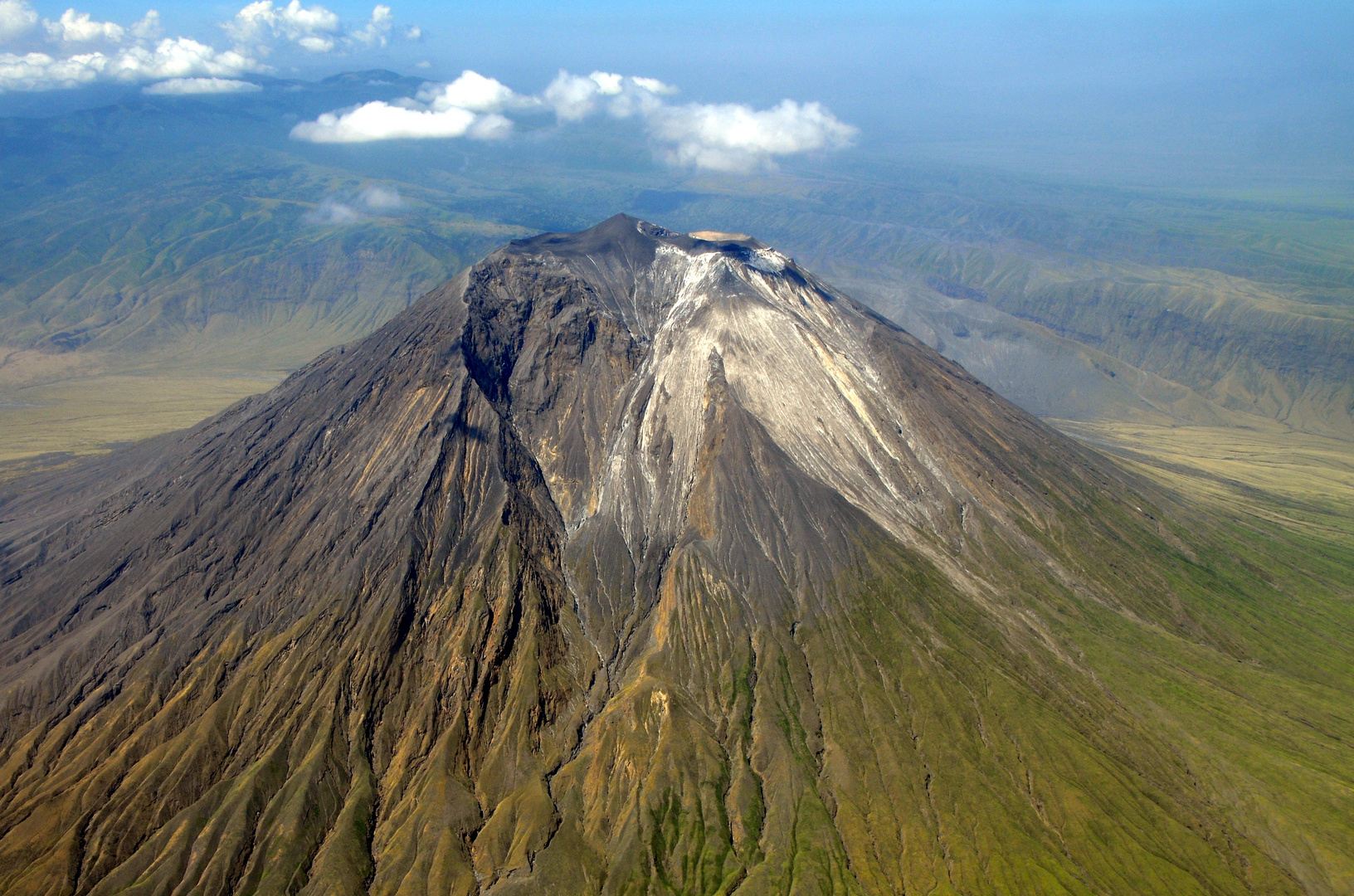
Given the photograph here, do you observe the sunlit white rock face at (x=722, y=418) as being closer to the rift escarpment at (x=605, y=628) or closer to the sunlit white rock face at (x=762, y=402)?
the sunlit white rock face at (x=762, y=402)

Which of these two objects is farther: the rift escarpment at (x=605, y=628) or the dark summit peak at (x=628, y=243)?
the dark summit peak at (x=628, y=243)

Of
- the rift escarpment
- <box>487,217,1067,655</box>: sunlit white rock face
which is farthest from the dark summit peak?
the rift escarpment

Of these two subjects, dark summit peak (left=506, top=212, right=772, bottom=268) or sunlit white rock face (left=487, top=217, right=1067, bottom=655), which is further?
dark summit peak (left=506, top=212, right=772, bottom=268)

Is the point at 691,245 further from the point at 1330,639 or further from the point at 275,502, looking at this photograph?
the point at 1330,639

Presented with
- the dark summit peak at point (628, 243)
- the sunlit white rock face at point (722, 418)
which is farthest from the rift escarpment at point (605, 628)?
the dark summit peak at point (628, 243)

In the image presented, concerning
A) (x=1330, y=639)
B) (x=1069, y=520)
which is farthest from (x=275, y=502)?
(x=1330, y=639)

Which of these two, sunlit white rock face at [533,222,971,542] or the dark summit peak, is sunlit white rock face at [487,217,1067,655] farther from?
the dark summit peak

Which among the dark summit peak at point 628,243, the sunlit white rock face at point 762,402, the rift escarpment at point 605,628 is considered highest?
the dark summit peak at point 628,243

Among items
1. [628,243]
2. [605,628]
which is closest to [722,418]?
[605,628]

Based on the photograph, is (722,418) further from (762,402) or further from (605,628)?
(605,628)
